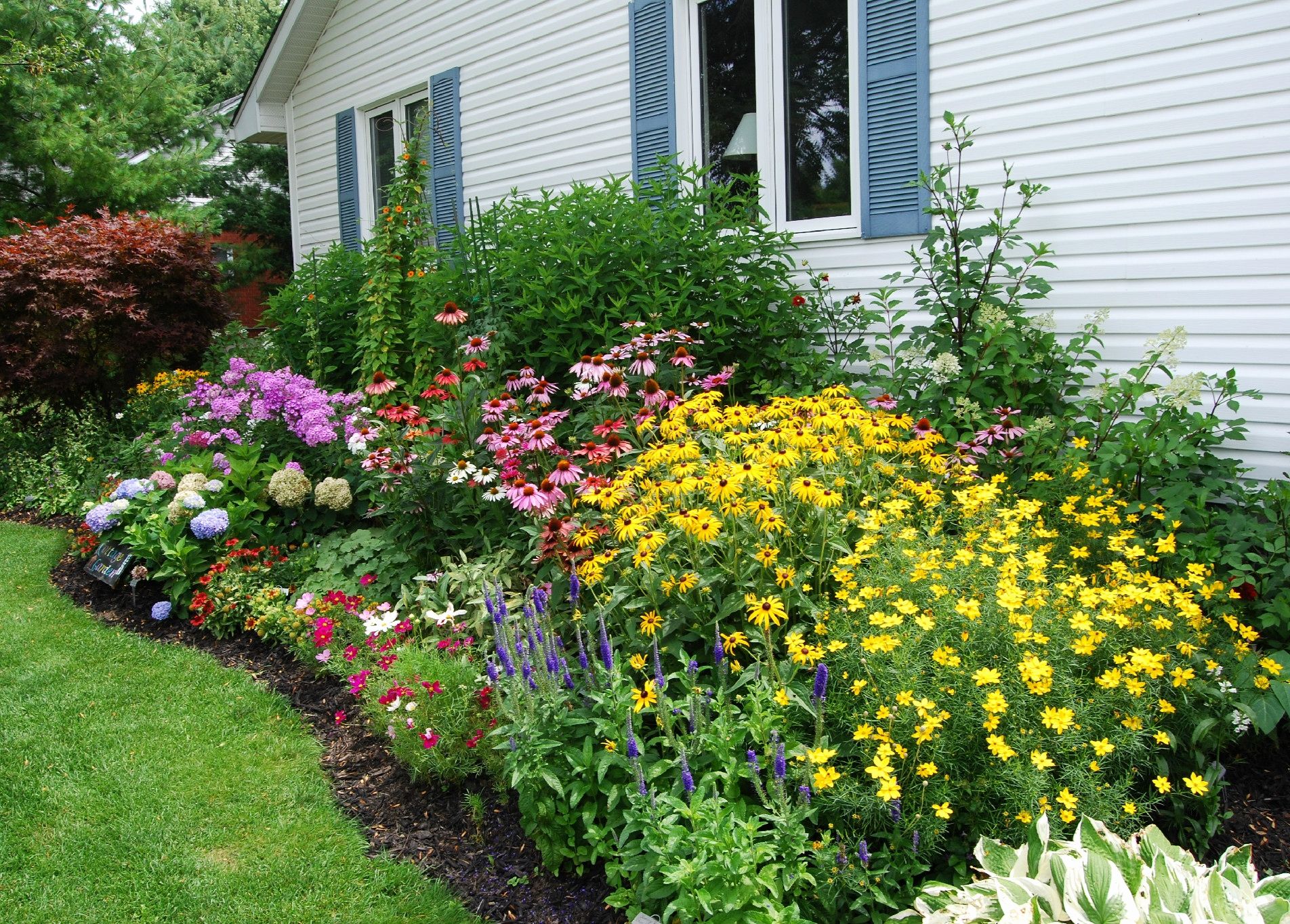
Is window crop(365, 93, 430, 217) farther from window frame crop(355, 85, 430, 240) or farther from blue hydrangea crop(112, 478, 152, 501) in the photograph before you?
blue hydrangea crop(112, 478, 152, 501)

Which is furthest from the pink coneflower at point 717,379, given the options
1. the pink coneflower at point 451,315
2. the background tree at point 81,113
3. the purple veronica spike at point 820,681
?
the background tree at point 81,113

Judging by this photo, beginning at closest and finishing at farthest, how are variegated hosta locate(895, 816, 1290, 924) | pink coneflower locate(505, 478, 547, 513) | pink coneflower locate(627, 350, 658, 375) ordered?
variegated hosta locate(895, 816, 1290, 924), pink coneflower locate(505, 478, 547, 513), pink coneflower locate(627, 350, 658, 375)

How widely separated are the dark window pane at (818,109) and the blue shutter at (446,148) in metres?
3.47

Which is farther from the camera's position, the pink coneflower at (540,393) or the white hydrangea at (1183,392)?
the pink coneflower at (540,393)

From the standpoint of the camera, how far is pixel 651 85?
243 inches

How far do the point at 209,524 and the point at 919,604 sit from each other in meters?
3.66

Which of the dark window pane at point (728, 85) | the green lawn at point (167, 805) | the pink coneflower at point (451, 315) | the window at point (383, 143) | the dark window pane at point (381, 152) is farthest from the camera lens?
the dark window pane at point (381, 152)

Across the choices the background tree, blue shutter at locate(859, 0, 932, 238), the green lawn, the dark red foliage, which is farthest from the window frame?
the green lawn

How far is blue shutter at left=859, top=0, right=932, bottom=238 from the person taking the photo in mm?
4777

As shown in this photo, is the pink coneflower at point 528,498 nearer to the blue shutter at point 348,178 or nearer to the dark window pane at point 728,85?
the dark window pane at point 728,85

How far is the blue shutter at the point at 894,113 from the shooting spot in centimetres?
478

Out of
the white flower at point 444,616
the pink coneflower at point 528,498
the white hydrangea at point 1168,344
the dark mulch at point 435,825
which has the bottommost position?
the dark mulch at point 435,825

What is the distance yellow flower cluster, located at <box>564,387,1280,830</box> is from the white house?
135 centimetres

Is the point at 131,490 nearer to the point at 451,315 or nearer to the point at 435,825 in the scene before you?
the point at 451,315
